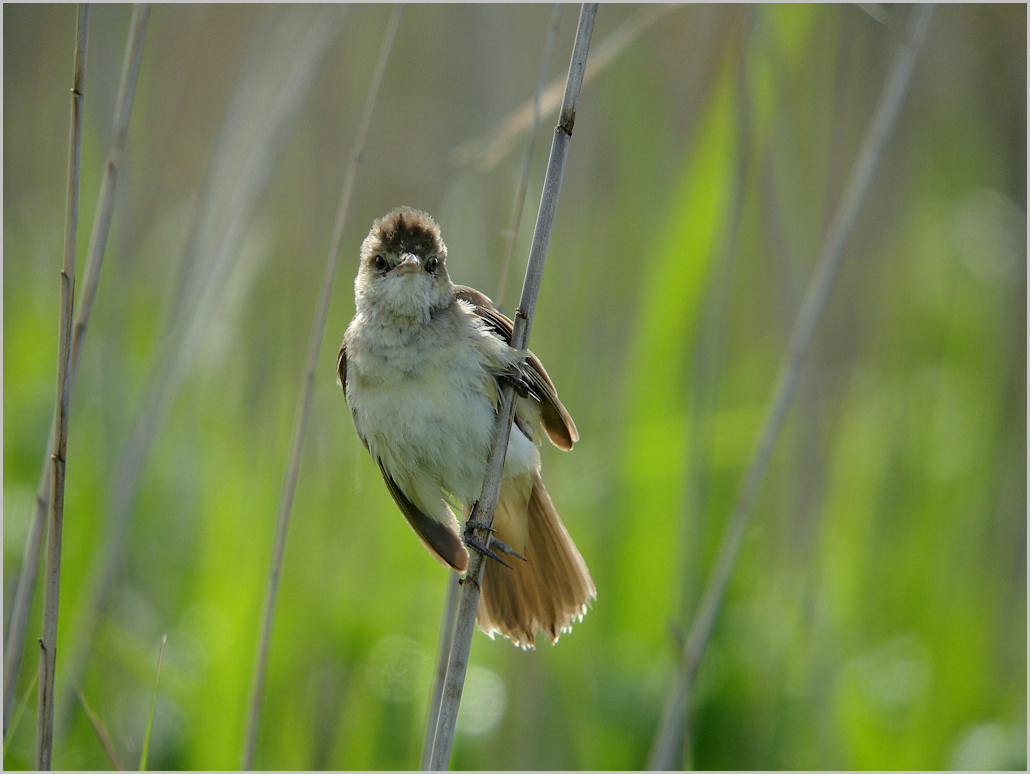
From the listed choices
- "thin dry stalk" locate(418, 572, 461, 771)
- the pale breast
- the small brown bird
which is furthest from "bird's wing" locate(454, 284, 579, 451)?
"thin dry stalk" locate(418, 572, 461, 771)

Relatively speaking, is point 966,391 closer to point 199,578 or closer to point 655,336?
point 655,336

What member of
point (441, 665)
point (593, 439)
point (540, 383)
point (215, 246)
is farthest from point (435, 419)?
point (593, 439)

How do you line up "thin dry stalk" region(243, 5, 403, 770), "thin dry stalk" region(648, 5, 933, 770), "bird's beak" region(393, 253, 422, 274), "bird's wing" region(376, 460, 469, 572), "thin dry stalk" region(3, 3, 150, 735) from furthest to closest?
"thin dry stalk" region(648, 5, 933, 770), "bird's wing" region(376, 460, 469, 572), "thin dry stalk" region(243, 5, 403, 770), "bird's beak" region(393, 253, 422, 274), "thin dry stalk" region(3, 3, 150, 735)

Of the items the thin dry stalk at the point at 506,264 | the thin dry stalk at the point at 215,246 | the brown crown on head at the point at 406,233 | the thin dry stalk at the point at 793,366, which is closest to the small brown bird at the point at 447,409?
the brown crown on head at the point at 406,233

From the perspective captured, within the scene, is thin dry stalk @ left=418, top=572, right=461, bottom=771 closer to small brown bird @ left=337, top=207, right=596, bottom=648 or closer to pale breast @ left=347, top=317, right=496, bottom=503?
small brown bird @ left=337, top=207, right=596, bottom=648

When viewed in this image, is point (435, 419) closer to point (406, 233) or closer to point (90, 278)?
point (406, 233)

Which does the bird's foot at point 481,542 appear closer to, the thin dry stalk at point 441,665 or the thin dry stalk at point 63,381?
the thin dry stalk at point 441,665
